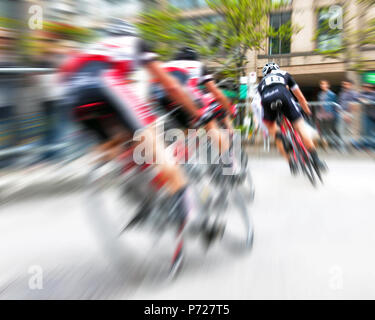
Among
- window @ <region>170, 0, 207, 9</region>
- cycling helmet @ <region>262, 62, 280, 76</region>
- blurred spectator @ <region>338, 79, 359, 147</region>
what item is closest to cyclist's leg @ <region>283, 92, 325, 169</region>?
cycling helmet @ <region>262, 62, 280, 76</region>

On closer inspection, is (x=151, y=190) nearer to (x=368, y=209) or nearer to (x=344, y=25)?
(x=368, y=209)

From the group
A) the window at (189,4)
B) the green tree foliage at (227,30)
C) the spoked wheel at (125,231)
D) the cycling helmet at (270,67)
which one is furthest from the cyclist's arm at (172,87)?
the window at (189,4)

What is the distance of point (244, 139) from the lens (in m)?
5.50

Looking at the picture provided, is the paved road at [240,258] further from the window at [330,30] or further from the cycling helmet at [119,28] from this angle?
the window at [330,30]

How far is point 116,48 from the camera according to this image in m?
2.00

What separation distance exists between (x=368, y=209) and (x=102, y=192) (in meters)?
2.72

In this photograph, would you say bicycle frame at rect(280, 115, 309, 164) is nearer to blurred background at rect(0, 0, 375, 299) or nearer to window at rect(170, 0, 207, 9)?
blurred background at rect(0, 0, 375, 299)

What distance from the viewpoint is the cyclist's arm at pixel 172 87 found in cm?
227

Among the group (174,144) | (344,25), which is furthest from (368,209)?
(344,25)

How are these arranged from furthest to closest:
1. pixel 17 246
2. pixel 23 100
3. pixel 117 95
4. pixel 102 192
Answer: pixel 23 100
pixel 17 246
pixel 102 192
pixel 117 95

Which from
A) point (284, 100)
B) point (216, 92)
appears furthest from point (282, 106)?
point (216, 92)

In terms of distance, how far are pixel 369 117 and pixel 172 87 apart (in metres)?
6.40

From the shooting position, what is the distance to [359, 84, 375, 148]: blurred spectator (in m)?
7.07

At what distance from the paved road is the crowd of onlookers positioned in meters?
3.69
